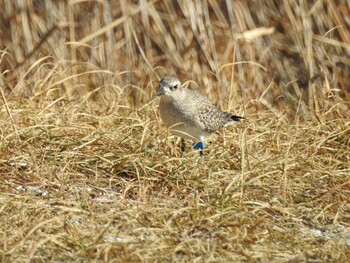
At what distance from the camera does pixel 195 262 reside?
3.52 meters

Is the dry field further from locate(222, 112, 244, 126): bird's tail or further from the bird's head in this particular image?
the bird's head

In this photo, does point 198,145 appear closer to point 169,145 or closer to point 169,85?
point 169,145

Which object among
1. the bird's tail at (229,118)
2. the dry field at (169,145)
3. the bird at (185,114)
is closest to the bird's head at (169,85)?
the bird at (185,114)

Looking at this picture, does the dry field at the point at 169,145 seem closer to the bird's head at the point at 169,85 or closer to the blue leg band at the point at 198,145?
the blue leg band at the point at 198,145

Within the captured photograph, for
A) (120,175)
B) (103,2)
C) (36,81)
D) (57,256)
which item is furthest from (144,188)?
(103,2)

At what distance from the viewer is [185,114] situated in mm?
5223

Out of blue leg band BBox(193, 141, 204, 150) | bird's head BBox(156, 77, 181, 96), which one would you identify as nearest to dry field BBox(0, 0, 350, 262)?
blue leg band BBox(193, 141, 204, 150)

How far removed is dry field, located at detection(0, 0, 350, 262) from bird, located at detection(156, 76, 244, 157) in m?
0.11

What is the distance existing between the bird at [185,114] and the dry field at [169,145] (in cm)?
11

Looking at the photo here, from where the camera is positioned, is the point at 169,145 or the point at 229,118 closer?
the point at 169,145

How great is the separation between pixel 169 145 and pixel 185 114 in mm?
204

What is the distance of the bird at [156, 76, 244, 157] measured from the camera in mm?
5164

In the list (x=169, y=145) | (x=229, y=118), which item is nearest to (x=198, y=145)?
(x=169, y=145)

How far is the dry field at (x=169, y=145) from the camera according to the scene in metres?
3.77
